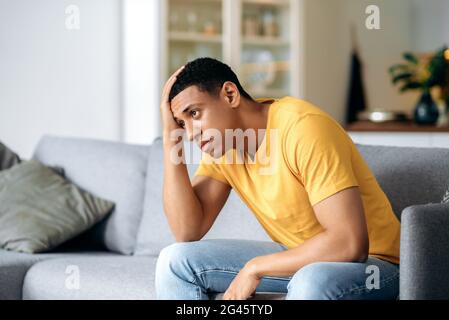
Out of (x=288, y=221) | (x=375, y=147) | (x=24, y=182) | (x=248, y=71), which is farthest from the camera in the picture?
(x=248, y=71)

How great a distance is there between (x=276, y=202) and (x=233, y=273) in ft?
0.66

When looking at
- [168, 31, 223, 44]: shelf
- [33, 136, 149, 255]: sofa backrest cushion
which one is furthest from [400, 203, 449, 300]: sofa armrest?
[168, 31, 223, 44]: shelf

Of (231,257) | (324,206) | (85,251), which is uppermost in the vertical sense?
(324,206)

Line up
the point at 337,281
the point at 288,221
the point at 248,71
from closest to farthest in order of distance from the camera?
the point at 337,281
the point at 288,221
the point at 248,71

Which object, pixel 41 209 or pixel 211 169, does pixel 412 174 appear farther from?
pixel 41 209

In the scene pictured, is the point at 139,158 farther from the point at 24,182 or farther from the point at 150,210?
the point at 24,182

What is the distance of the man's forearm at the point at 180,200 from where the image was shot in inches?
82.3

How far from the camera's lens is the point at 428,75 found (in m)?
4.55

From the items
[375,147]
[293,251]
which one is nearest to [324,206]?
[293,251]

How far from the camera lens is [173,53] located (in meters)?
5.12

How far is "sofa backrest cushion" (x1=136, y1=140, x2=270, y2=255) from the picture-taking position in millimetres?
2611

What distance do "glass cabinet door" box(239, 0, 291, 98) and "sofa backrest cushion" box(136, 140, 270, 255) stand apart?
8.46ft

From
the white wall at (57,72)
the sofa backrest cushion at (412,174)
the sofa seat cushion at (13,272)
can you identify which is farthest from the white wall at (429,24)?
the sofa seat cushion at (13,272)

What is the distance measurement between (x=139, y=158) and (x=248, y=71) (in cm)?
258
